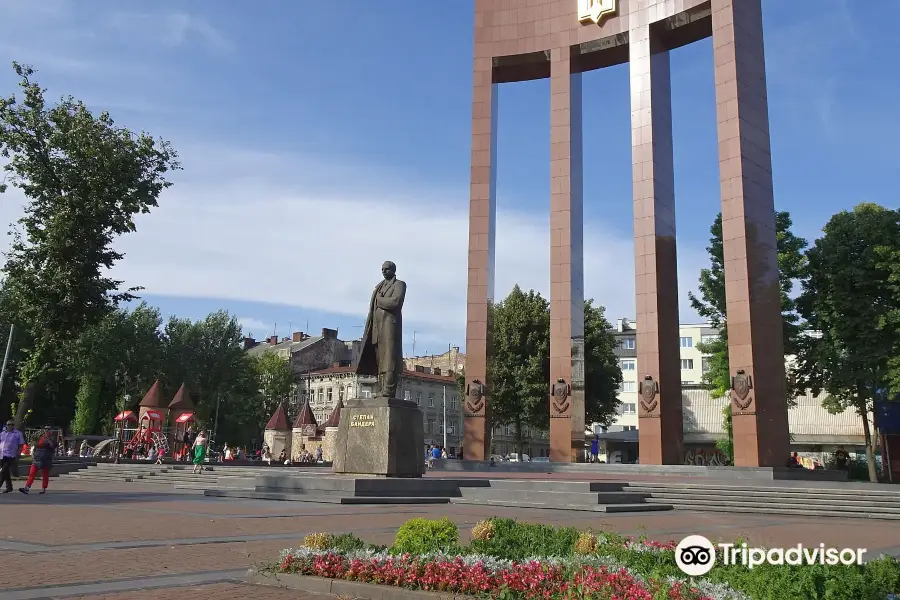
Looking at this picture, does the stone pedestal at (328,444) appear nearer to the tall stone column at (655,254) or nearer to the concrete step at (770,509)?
the tall stone column at (655,254)

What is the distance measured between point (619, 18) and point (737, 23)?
18.7ft

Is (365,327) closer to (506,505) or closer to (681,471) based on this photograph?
(506,505)

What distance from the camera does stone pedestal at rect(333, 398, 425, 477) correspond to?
1675 centimetres

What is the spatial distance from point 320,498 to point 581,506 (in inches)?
213

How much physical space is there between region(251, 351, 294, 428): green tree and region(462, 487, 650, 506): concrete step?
64.4m

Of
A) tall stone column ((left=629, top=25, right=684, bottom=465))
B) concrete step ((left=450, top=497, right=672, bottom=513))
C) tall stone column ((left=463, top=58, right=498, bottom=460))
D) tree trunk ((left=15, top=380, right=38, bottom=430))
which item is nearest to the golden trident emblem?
tall stone column ((left=629, top=25, right=684, bottom=465))

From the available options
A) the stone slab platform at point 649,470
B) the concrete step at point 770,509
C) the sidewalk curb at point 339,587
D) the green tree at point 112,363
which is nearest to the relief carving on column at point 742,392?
the stone slab platform at point 649,470

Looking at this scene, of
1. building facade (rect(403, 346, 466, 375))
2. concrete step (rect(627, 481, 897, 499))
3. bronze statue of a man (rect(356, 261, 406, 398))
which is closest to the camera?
concrete step (rect(627, 481, 897, 499))

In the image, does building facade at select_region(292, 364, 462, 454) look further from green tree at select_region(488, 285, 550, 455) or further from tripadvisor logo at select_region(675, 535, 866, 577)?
tripadvisor logo at select_region(675, 535, 866, 577)

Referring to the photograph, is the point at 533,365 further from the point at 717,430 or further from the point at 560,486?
the point at 560,486

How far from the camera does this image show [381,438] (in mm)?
16828

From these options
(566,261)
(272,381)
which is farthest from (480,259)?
(272,381)

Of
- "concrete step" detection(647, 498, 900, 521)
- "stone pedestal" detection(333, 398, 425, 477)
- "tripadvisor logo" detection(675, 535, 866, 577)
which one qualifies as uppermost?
"stone pedestal" detection(333, 398, 425, 477)

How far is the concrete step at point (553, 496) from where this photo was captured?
1534cm
